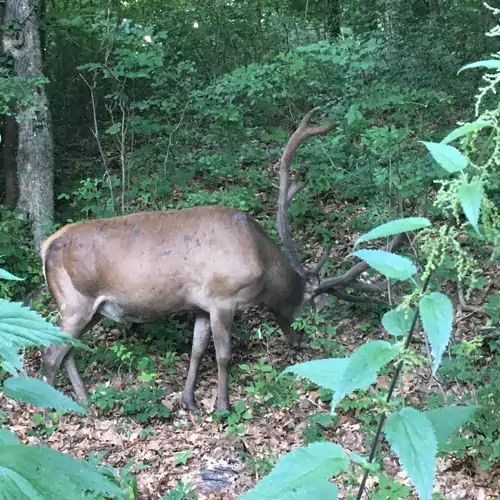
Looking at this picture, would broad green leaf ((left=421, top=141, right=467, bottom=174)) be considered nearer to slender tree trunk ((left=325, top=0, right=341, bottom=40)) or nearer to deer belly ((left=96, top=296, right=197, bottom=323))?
deer belly ((left=96, top=296, right=197, bottom=323))

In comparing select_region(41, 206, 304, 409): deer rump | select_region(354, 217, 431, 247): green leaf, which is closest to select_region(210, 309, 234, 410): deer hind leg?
select_region(41, 206, 304, 409): deer rump

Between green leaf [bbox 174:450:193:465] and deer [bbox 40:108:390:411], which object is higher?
deer [bbox 40:108:390:411]

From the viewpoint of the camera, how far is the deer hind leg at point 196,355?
590 cm

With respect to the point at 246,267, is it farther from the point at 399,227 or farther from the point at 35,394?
the point at 399,227

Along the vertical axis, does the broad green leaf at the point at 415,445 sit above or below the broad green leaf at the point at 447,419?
above

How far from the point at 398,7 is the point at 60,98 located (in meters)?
5.41

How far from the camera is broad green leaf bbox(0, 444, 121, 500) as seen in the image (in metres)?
1.07

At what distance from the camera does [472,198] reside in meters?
1.13

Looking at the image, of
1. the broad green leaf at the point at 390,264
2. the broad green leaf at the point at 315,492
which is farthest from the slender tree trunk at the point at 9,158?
the broad green leaf at the point at 315,492

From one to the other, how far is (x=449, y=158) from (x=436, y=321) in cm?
32

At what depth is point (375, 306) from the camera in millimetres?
6426

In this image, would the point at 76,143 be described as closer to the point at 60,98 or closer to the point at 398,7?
the point at 60,98

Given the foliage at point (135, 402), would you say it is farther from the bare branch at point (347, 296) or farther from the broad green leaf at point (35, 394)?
the broad green leaf at point (35, 394)

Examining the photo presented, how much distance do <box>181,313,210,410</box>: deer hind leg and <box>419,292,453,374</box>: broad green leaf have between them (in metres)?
4.91
